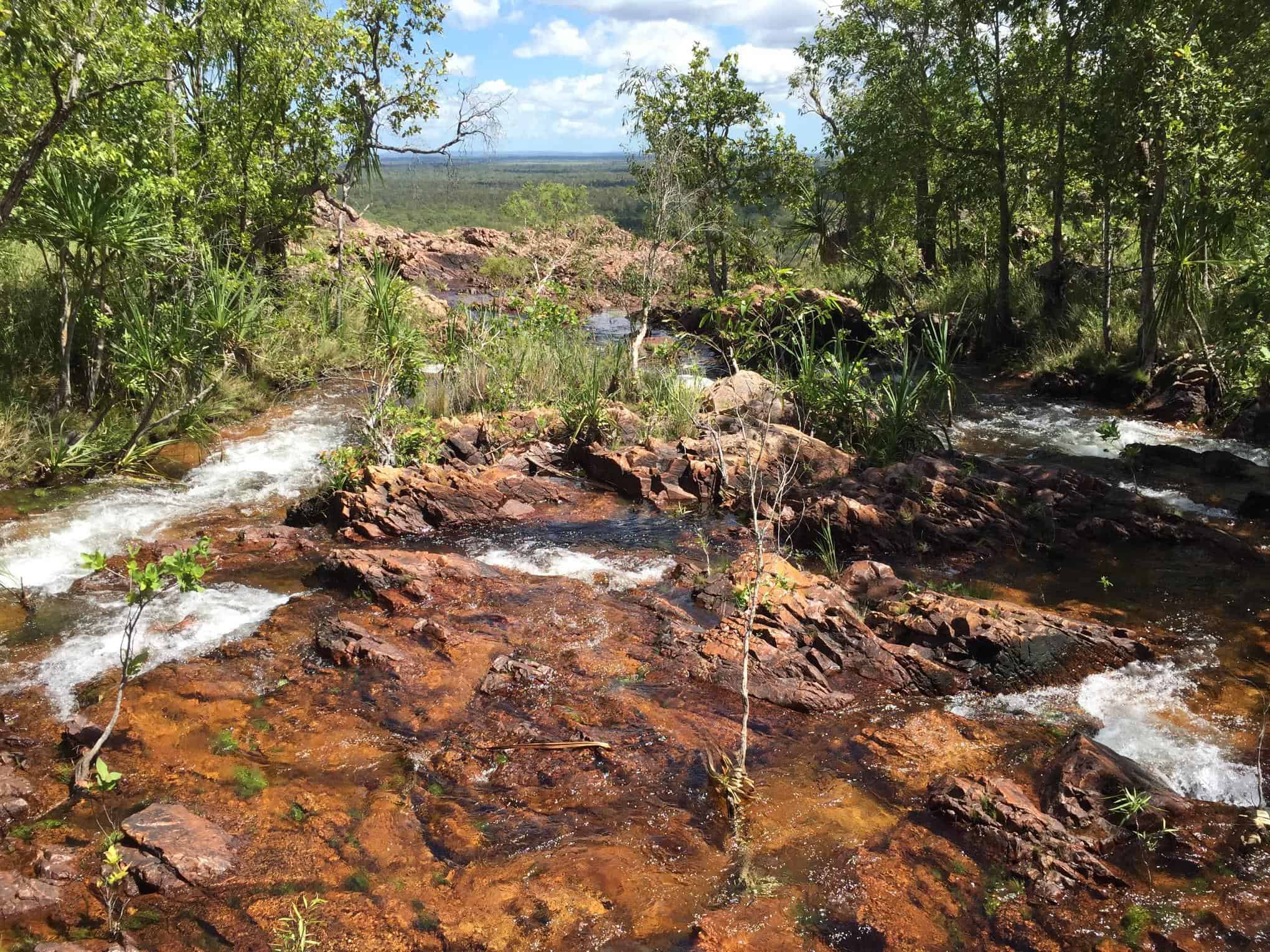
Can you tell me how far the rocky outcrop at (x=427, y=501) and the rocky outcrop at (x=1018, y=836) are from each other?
579 centimetres

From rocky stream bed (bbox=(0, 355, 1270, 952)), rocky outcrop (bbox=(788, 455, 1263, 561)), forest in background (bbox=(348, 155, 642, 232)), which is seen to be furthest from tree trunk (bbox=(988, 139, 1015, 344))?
rocky outcrop (bbox=(788, 455, 1263, 561))

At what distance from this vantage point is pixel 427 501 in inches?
352

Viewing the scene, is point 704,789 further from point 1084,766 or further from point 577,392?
point 577,392

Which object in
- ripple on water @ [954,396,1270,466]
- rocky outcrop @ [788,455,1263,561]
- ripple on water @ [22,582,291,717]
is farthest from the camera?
ripple on water @ [954,396,1270,466]

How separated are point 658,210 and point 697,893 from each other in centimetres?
1150

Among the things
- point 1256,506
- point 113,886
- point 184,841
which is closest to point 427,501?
point 184,841

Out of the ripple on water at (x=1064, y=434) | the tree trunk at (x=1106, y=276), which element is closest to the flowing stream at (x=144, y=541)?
the ripple on water at (x=1064, y=434)

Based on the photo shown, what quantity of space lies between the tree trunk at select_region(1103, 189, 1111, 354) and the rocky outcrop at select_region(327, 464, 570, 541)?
9.67 metres

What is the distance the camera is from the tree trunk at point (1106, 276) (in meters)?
13.2

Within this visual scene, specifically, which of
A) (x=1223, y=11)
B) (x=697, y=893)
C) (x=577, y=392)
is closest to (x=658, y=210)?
(x=577, y=392)

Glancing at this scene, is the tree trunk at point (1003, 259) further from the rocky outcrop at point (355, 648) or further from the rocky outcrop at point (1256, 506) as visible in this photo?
the rocky outcrop at point (355, 648)

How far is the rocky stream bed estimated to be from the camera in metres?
3.77

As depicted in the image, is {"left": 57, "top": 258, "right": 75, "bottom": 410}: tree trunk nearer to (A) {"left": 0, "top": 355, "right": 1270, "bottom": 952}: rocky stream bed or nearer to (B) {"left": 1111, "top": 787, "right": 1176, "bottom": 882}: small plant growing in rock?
(A) {"left": 0, "top": 355, "right": 1270, "bottom": 952}: rocky stream bed

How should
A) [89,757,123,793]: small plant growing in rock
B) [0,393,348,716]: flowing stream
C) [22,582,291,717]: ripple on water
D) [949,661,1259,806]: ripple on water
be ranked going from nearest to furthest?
1. [89,757,123,793]: small plant growing in rock
2. [949,661,1259,806]: ripple on water
3. [22,582,291,717]: ripple on water
4. [0,393,348,716]: flowing stream
